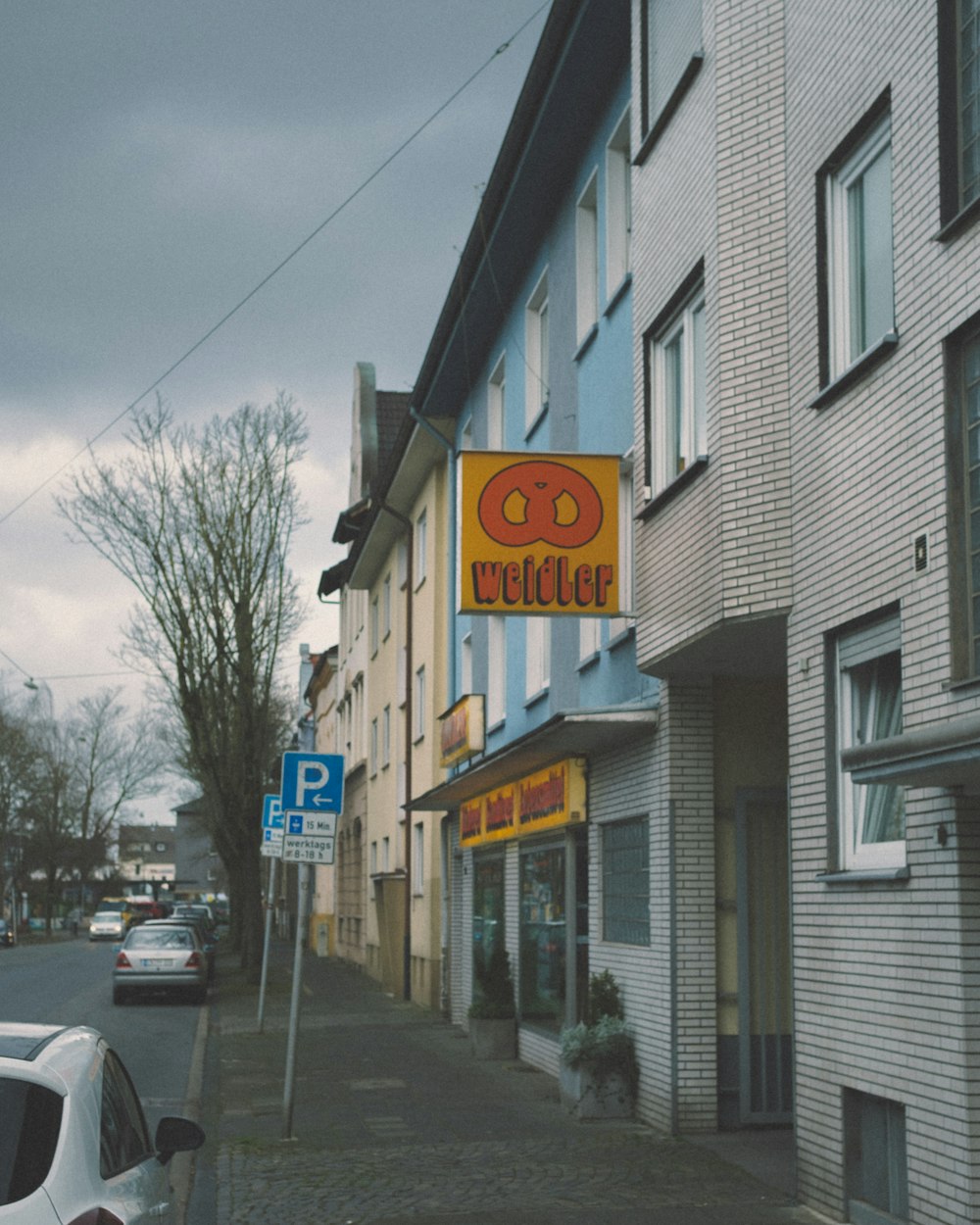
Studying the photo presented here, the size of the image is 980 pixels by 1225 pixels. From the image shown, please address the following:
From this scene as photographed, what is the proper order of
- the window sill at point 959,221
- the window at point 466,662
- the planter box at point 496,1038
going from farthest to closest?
the window at point 466,662 → the planter box at point 496,1038 → the window sill at point 959,221

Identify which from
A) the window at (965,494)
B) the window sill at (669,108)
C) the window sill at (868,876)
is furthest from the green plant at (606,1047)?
the window sill at (669,108)

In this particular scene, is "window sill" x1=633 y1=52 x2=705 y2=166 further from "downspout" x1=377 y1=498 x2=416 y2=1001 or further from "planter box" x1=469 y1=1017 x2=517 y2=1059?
"downspout" x1=377 y1=498 x2=416 y2=1001

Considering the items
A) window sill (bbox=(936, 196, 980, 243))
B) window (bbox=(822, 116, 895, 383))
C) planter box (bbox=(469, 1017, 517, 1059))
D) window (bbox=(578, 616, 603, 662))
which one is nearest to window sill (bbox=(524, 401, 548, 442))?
window (bbox=(578, 616, 603, 662))

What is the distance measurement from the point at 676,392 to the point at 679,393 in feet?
0.22

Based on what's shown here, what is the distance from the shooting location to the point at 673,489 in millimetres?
11477

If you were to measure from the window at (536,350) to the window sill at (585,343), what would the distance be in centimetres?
245

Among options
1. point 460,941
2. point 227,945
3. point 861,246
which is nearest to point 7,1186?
point 861,246

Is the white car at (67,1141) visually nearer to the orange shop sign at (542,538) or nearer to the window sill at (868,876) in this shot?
the window sill at (868,876)

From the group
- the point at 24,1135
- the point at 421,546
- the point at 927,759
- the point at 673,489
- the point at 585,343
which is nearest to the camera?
the point at 24,1135

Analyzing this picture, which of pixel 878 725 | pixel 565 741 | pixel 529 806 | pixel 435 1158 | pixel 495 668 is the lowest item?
pixel 435 1158

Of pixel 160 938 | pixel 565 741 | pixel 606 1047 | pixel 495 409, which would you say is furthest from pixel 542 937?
pixel 160 938

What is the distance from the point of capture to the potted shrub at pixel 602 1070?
42.8 ft

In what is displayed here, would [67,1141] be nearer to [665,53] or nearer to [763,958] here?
[763,958]

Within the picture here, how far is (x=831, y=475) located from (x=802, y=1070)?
3.41 m
